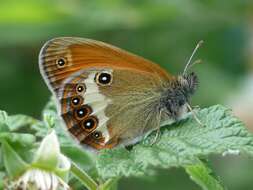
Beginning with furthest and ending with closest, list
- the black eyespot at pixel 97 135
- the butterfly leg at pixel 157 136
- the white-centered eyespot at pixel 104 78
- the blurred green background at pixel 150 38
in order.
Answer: the blurred green background at pixel 150 38 → the white-centered eyespot at pixel 104 78 → the black eyespot at pixel 97 135 → the butterfly leg at pixel 157 136

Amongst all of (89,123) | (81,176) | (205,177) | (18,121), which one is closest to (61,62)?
(89,123)

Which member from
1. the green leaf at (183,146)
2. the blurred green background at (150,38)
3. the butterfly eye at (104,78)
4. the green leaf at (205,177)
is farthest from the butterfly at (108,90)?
the blurred green background at (150,38)

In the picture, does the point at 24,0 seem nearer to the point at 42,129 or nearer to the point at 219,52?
the point at 219,52

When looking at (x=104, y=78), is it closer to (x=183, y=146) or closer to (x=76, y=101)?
(x=76, y=101)

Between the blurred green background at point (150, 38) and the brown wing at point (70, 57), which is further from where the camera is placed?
the blurred green background at point (150, 38)

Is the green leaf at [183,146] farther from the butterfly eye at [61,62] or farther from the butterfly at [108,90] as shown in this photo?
the butterfly eye at [61,62]

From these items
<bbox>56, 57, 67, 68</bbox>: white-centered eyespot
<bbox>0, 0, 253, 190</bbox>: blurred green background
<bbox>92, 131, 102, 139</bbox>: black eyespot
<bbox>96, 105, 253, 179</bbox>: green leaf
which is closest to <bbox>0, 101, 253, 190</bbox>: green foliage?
<bbox>96, 105, 253, 179</bbox>: green leaf
